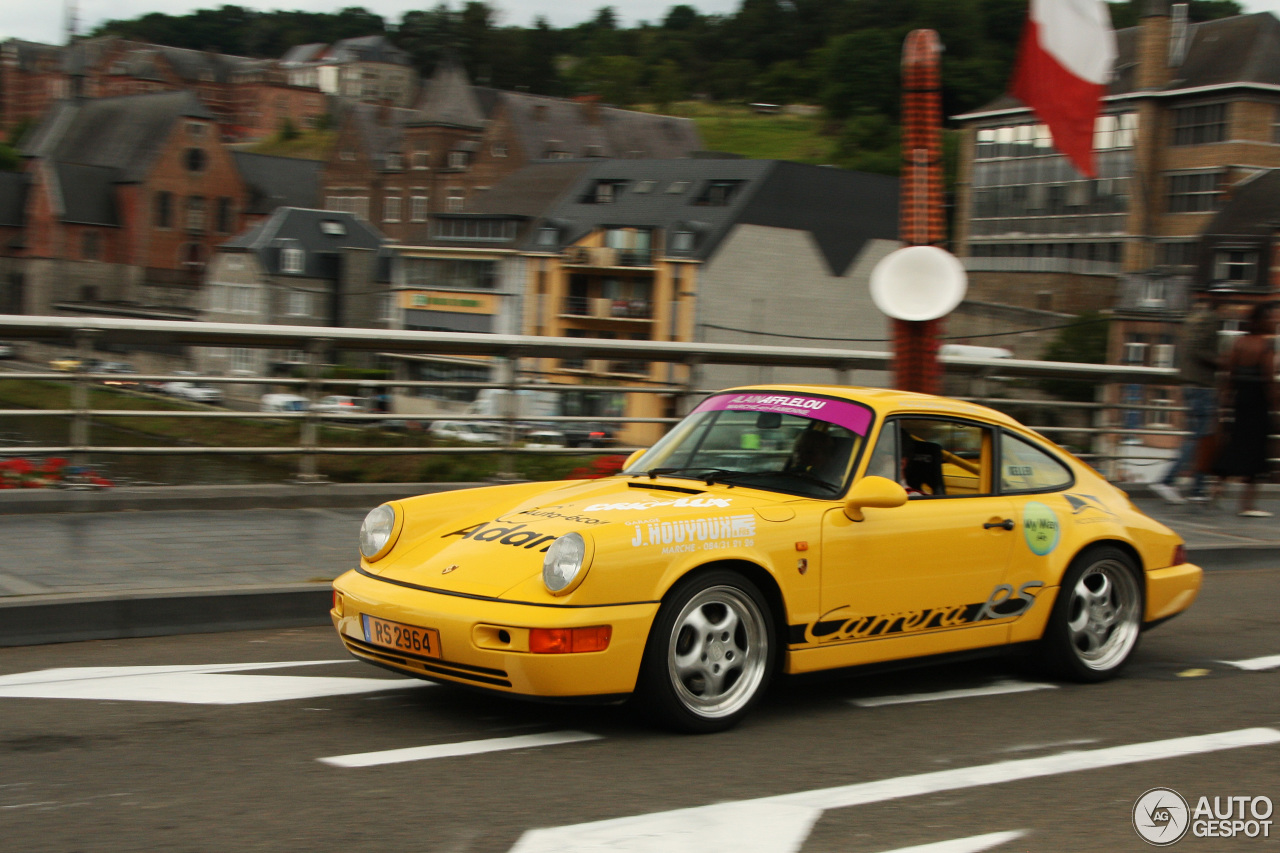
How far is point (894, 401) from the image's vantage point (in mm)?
5898

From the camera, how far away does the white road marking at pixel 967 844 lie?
12.5ft

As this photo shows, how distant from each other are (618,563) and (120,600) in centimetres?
293

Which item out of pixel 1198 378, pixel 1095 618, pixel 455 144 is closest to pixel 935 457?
pixel 1095 618

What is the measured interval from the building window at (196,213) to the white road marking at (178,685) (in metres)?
96.9

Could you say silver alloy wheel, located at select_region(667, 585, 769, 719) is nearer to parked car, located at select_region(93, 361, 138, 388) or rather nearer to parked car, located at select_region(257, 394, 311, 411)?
parked car, located at select_region(257, 394, 311, 411)

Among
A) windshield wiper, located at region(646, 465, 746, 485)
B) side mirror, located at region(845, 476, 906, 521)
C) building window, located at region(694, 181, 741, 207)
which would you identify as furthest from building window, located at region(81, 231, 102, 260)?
side mirror, located at region(845, 476, 906, 521)

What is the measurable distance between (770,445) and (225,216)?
322 ft

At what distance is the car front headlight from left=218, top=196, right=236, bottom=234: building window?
97.5 metres

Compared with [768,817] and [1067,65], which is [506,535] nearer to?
[768,817]

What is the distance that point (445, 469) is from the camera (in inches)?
409

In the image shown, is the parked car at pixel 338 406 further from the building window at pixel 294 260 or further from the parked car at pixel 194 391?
the building window at pixel 294 260

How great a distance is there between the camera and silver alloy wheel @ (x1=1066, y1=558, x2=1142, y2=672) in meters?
6.21

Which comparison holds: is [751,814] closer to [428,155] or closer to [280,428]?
[280,428]

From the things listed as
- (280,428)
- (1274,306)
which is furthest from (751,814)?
(1274,306)
